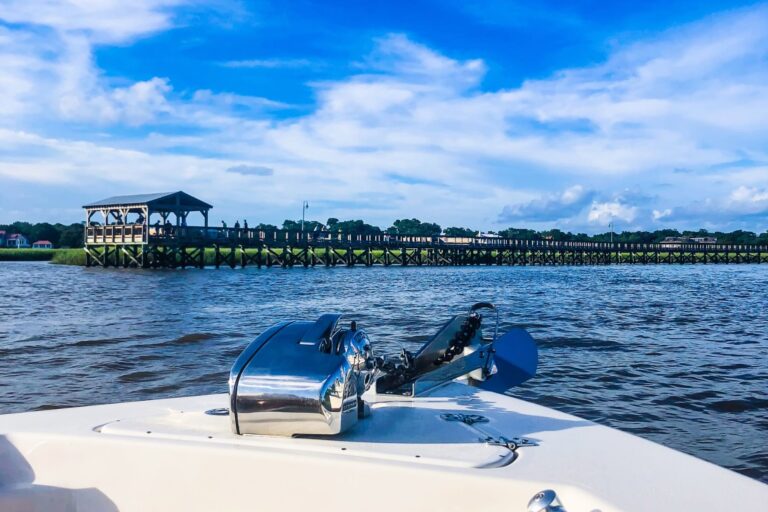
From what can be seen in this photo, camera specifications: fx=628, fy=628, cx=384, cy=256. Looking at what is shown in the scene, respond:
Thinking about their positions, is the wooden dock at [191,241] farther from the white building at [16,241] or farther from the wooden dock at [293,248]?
the white building at [16,241]

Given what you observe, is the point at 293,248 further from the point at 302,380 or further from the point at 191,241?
the point at 302,380

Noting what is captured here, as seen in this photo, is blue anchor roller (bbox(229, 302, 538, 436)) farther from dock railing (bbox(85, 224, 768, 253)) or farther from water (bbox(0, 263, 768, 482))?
dock railing (bbox(85, 224, 768, 253))

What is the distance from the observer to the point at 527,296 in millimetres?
26219

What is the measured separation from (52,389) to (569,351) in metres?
8.10

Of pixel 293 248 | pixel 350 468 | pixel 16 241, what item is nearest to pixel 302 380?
pixel 350 468

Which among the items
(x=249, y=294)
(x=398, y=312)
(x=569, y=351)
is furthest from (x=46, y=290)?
(x=569, y=351)

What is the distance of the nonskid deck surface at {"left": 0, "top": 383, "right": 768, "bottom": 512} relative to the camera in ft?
6.52

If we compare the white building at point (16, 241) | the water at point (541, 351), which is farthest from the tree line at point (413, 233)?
the water at point (541, 351)

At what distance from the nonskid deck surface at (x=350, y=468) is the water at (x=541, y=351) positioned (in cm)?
341

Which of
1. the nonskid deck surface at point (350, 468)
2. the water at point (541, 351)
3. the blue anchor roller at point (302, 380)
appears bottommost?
the water at point (541, 351)

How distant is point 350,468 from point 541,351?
946cm

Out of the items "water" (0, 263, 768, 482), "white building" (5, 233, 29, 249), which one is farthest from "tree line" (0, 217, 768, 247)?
"water" (0, 263, 768, 482)

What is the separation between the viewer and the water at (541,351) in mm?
6766

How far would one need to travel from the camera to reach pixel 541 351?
11.1 meters
